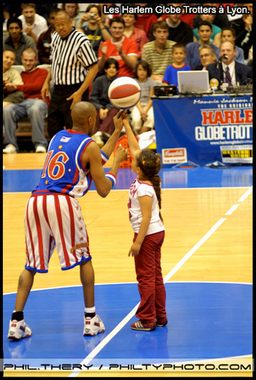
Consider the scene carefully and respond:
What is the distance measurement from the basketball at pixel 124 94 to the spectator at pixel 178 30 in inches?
487

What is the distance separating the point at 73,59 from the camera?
1477 centimetres

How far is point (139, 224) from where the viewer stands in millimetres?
8383

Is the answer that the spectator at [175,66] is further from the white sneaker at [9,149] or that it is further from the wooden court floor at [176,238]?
the wooden court floor at [176,238]

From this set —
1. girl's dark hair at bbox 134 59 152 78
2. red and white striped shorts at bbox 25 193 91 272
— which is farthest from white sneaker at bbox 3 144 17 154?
red and white striped shorts at bbox 25 193 91 272

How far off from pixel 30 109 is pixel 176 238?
30.0ft

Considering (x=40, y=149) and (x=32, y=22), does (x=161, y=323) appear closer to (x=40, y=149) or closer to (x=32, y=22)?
(x=40, y=149)

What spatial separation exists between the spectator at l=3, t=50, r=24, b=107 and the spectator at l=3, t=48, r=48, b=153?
111 mm

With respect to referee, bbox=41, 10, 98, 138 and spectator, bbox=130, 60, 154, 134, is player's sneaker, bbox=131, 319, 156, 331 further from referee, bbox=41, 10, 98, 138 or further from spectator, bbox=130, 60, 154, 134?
spectator, bbox=130, 60, 154, 134

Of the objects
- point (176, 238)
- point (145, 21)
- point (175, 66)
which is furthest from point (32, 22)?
point (176, 238)

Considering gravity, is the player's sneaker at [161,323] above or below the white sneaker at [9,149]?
above

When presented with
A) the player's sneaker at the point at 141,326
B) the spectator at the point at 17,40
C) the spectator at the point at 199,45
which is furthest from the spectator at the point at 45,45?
the player's sneaker at the point at 141,326

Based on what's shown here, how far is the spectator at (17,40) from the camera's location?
22.0 metres

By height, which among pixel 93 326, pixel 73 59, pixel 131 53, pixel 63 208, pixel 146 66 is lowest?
pixel 93 326

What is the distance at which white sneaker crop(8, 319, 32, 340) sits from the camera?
26.6 ft
